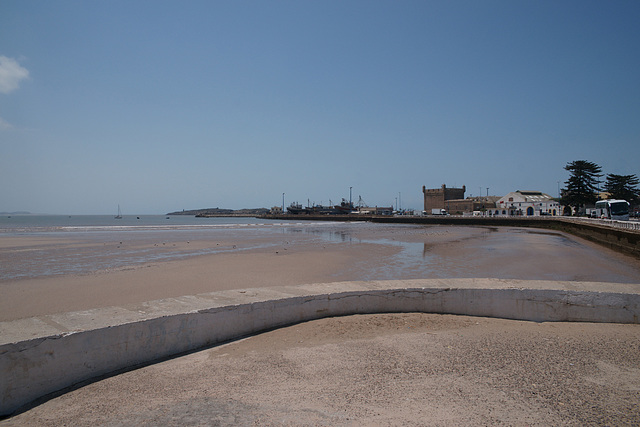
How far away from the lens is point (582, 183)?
63906 millimetres

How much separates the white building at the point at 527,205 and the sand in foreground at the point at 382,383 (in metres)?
80.6

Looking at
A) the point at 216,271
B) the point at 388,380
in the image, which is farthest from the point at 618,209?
the point at 388,380

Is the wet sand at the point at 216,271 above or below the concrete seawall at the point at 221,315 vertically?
below

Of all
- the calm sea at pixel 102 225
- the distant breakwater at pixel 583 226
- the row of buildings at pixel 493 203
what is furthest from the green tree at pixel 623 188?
the calm sea at pixel 102 225

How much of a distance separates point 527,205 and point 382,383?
281 ft

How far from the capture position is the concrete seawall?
309cm

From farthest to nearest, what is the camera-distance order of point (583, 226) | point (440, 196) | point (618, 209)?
point (440, 196) < point (618, 209) < point (583, 226)

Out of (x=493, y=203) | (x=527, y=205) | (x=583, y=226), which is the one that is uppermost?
(x=493, y=203)

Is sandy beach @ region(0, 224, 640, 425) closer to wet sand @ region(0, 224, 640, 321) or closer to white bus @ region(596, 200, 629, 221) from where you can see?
wet sand @ region(0, 224, 640, 321)

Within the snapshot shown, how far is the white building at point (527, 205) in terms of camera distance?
245 ft

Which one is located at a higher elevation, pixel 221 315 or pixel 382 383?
pixel 221 315

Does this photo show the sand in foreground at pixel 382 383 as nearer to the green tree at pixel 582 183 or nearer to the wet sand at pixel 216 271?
the wet sand at pixel 216 271

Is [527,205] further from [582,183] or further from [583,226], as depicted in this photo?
[583,226]

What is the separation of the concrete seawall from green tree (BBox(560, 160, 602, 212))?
231ft
